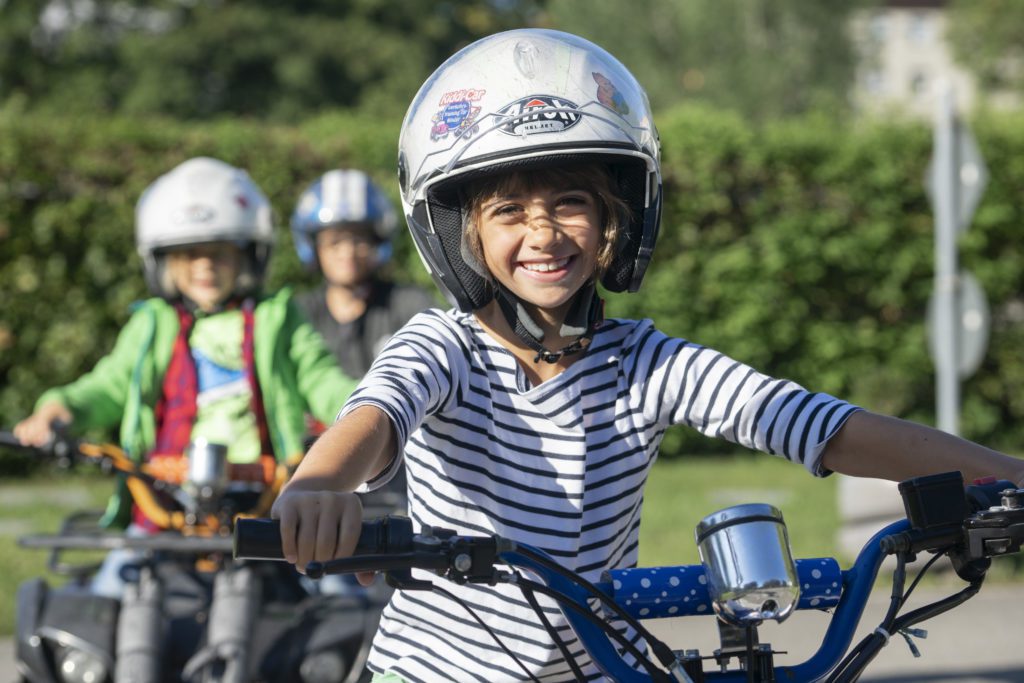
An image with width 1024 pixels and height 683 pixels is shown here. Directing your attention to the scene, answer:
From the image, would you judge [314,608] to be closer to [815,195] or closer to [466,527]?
[466,527]

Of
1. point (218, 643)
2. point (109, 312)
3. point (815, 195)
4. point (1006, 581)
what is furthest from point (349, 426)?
point (815, 195)

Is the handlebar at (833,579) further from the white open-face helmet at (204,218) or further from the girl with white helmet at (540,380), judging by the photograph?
the white open-face helmet at (204,218)

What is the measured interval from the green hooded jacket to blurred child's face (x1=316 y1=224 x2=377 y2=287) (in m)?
1.57

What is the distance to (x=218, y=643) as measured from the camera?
4277 millimetres

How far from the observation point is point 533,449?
9.04 feet

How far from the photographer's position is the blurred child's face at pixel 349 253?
23.3 ft

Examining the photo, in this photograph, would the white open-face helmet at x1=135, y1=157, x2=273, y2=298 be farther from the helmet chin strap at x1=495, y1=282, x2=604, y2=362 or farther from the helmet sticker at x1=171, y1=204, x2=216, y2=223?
the helmet chin strap at x1=495, y1=282, x2=604, y2=362

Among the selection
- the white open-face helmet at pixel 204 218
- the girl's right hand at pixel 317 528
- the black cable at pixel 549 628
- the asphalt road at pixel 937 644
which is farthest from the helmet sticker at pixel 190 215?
the girl's right hand at pixel 317 528

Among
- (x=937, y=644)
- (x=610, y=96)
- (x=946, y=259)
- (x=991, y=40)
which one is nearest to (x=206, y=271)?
(x=610, y=96)

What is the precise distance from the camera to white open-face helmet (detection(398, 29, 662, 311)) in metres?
2.72

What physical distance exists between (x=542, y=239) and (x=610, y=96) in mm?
309

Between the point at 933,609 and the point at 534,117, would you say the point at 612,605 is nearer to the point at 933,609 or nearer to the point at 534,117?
the point at 933,609

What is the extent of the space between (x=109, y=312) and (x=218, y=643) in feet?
28.2

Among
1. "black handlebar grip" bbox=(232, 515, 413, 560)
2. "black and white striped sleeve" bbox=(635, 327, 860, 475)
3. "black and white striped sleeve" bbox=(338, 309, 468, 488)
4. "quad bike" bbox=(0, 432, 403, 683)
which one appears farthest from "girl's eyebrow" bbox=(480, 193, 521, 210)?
"quad bike" bbox=(0, 432, 403, 683)
